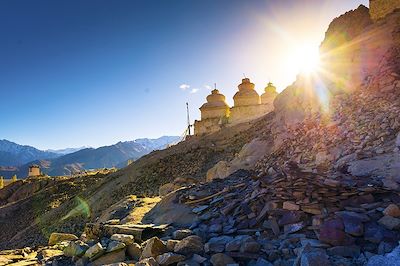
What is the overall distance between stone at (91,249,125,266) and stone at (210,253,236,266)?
193 cm

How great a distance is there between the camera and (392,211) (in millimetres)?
5293

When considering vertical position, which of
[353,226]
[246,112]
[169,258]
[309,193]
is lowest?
[169,258]

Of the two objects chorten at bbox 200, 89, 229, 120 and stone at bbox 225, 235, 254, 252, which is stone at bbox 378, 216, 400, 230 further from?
chorten at bbox 200, 89, 229, 120

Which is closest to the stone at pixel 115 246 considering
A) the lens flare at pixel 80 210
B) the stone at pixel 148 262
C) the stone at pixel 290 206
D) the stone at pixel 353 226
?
the stone at pixel 148 262

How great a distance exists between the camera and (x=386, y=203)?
5805 mm

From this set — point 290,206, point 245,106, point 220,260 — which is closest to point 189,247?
point 220,260

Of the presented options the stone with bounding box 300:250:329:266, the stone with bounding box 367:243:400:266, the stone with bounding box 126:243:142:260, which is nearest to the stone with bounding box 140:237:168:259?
the stone with bounding box 126:243:142:260

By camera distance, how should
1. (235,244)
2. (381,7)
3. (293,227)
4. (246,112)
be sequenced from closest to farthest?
(235,244)
(293,227)
(381,7)
(246,112)

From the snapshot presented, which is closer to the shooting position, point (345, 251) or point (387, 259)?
point (387, 259)

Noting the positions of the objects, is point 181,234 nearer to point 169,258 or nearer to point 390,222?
point 169,258

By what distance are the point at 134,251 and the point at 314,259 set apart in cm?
342

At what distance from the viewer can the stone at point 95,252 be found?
617cm

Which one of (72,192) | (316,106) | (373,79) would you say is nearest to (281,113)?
(316,106)

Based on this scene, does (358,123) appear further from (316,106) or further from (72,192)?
(72,192)
